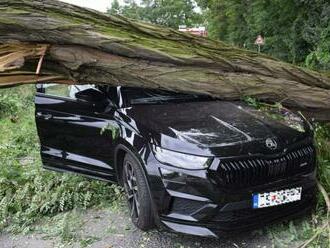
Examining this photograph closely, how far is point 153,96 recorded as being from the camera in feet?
17.4

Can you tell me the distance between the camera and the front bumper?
13.3 feet

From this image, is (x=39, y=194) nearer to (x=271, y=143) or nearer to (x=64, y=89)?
(x=64, y=89)

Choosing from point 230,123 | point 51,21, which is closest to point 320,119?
point 230,123

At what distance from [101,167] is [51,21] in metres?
1.69

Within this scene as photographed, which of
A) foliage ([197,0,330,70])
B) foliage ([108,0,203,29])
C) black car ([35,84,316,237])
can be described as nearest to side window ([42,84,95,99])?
black car ([35,84,316,237])

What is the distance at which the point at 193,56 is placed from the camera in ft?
15.8

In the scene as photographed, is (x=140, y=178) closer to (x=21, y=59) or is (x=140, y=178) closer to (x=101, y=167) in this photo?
(x=101, y=167)

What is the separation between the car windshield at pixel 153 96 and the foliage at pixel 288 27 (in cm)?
667

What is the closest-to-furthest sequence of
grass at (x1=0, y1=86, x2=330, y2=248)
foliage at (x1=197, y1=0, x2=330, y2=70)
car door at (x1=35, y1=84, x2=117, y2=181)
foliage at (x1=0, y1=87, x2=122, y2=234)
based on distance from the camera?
grass at (x1=0, y1=86, x2=330, y2=248) → car door at (x1=35, y1=84, x2=117, y2=181) → foliage at (x1=0, y1=87, x2=122, y2=234) → foliage at (x1=197, y1=0, x2=330, y2=70)

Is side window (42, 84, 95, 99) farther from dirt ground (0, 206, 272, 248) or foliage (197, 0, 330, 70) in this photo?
foliage (197, 0, 330, 70)

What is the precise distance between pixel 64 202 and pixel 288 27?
16.1 metres

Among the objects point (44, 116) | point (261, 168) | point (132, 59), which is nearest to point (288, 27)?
point (44, 116)

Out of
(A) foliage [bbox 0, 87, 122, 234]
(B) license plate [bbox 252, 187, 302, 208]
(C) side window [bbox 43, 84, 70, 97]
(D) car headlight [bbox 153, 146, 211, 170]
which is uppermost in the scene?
(D) car headlight [bbox 153, 146, 211, 170]

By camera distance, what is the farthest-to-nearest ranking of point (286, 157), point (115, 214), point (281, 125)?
point (115, 214) → point (281, 125) → point (286, 157)
